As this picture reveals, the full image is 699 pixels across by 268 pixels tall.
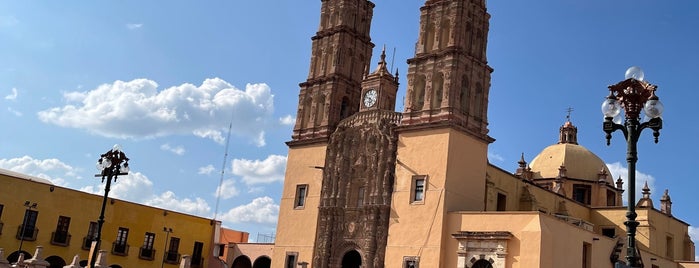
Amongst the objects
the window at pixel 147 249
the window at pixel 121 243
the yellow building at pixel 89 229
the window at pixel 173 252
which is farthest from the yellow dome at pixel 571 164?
the window at pixel 121 243

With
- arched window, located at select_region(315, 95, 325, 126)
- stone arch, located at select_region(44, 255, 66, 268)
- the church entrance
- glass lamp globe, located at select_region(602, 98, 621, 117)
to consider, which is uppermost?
arched window, located at select_region(315, 95, 325, 126)

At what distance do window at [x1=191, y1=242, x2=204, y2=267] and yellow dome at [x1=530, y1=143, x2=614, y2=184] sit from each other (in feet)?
79.1

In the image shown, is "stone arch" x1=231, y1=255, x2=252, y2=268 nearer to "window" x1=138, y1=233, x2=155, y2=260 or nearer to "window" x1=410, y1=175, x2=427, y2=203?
"window" x1=138, y1=233, x2=155, y2=260

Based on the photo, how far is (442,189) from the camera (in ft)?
105

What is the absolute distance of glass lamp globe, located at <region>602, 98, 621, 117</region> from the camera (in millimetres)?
12547

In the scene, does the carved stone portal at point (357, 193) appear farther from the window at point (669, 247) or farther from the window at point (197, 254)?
the window at point (669, 247)

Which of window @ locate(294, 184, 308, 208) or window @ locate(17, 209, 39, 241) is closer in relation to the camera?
window @ locate(17, 209, 39, 241)

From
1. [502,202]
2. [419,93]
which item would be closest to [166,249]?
[419,93]

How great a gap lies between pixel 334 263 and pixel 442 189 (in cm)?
728

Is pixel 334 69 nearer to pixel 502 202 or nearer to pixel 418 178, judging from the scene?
pixel 418 178

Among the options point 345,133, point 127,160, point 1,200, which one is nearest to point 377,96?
point 345,133

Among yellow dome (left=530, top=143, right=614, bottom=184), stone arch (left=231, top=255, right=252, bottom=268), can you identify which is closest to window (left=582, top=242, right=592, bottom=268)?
yellow dome (left=530, top=143, right=614, bottom=184)

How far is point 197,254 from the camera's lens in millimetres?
46281

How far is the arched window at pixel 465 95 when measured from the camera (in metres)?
34.5
